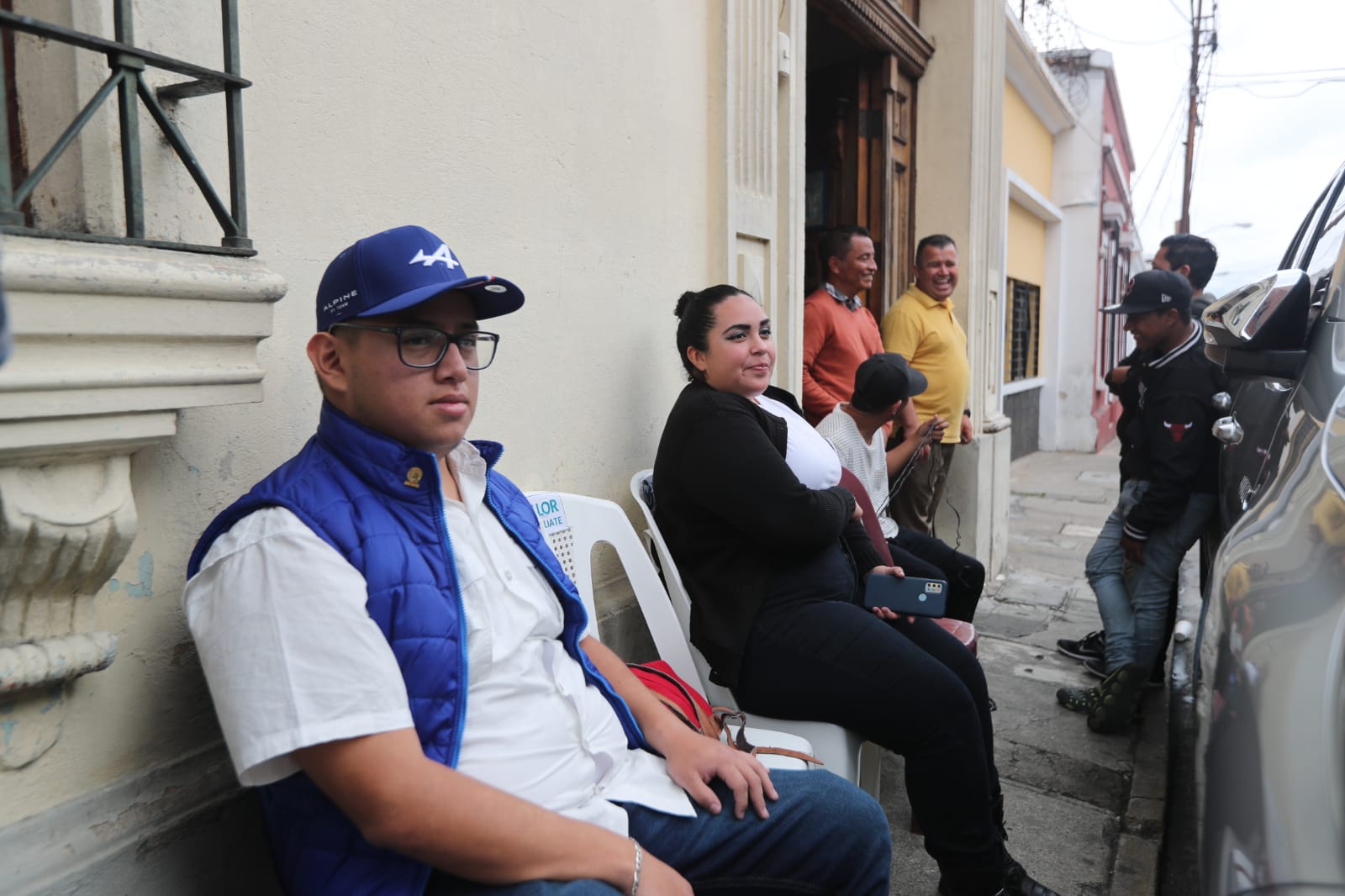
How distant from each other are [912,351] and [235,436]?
362 cm

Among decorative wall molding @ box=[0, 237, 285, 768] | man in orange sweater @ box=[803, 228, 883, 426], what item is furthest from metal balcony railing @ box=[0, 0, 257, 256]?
man in orange sweater @ box=[803, 228, 883, 426]

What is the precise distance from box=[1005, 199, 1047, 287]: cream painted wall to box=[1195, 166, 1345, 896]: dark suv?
29.3 feet

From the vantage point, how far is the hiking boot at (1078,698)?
363 cm

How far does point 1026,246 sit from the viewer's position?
38.7 feet

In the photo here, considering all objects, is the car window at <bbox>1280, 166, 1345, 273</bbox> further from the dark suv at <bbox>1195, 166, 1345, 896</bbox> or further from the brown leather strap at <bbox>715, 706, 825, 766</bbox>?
the brown leather strap at <bbox>715, 706, 825, 766</bbox>

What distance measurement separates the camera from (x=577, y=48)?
97.9 inches

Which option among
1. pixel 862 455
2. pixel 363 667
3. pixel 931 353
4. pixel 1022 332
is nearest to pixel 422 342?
pixel 363 667

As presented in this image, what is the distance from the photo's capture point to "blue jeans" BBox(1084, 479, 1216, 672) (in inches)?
137

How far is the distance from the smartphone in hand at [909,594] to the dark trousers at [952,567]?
52cm

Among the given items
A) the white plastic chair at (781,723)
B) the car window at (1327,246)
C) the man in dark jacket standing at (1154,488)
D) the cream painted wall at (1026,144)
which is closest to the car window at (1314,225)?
the car window at (1327,246)

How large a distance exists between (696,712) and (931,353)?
307cm

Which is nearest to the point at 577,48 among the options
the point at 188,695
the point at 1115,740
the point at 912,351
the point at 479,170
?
the point at 479,170

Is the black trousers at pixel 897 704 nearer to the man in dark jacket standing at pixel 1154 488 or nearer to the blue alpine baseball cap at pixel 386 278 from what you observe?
the blue alpine baseball cap at pixel 386 278

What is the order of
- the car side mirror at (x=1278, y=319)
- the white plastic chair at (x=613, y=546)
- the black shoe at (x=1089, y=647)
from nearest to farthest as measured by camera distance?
the car side mirror at (x=1278, y=319) < the white plastic chair at (x=613, y=546) < the black shoe at (x=1089, y=647)
